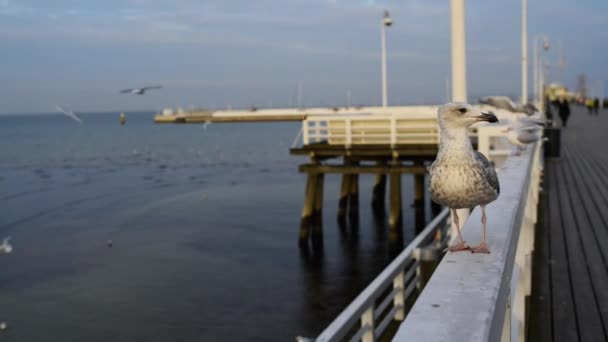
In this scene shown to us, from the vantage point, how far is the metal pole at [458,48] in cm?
743

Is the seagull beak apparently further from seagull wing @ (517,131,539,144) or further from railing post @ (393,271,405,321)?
seagull wing @ (517,131,539,144)

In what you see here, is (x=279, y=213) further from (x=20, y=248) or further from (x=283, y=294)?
(x=283, y=294)

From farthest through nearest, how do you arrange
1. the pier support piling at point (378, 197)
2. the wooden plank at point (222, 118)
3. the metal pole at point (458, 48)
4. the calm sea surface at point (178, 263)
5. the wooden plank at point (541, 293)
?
the wooden plank at point (222, 118)
the pier support piling at point (378, 197)
the calm sea surface at point (178, 263)
the metal pole at point (458, 48)
the wooden plank at point (541, 293)

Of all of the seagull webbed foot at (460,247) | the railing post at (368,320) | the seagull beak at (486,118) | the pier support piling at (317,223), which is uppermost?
the seagull beak at (486,118)

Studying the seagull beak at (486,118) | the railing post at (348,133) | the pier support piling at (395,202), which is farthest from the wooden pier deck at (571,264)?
the railing post at (348,133)

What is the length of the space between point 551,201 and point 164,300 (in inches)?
341

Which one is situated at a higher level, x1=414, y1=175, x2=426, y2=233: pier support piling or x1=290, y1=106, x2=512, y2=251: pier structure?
x1=290, y1=106, x2=512, y2=251: pier structure

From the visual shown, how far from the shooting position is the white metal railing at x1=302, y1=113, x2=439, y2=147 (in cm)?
1859

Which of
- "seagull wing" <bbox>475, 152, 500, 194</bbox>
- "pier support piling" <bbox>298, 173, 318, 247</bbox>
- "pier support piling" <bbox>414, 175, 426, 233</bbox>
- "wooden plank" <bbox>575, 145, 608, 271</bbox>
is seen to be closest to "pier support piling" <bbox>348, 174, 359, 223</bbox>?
"pier support piling" <bbox>414, 175, 426, 233</bbox>

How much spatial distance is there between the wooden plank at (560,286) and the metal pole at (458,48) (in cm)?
201

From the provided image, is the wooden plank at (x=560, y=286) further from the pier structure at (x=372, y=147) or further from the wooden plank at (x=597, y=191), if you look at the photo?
the pier structure at (x=372, y=147)

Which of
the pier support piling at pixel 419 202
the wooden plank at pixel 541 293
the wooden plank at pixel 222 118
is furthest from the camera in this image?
the wooden plank at pixel 222 118

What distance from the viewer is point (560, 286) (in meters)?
5.83

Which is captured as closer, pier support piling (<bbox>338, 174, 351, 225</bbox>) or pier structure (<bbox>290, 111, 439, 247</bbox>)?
pier structure (<bbox>290, 111, 439, 247</bbox>)
